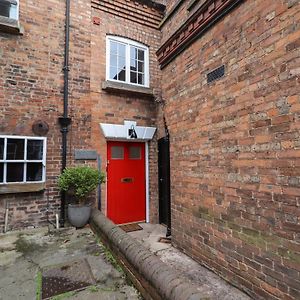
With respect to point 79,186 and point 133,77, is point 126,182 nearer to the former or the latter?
point 79,186

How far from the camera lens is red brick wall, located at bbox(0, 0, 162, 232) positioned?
499 centimetres

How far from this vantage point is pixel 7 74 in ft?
16.4

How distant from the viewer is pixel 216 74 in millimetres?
3650

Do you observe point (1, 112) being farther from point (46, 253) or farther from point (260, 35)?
point (260, 35)

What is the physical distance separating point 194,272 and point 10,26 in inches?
234

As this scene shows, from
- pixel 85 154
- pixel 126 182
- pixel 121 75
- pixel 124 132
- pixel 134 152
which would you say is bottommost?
pixel 126 182

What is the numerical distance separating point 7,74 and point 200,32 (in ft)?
13.3

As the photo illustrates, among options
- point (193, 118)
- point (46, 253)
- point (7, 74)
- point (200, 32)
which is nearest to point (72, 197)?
point (46, 253)

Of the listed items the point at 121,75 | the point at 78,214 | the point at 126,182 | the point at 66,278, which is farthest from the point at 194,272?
the point at 121,75

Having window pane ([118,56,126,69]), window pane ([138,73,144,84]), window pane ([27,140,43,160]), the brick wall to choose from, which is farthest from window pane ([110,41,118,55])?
window pane ([27,140,43,160])

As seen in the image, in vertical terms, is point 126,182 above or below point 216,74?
below

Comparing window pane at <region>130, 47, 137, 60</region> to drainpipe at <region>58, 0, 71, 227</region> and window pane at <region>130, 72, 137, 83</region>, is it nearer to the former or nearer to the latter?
window pane at <region>130, 72, 137, 83</region>

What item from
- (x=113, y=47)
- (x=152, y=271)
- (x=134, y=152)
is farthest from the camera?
(x=134, y=152)

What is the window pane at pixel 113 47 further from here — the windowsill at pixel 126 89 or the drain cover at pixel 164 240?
the drain cover at pixel 164 240
